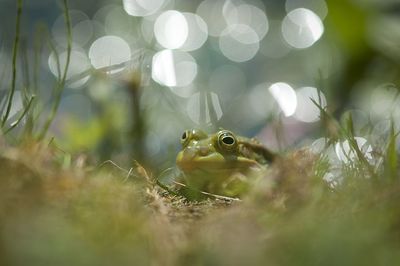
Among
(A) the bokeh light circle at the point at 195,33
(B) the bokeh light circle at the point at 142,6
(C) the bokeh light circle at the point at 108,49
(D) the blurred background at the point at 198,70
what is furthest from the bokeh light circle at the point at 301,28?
(C) the bokeh light circle at the point at 108,49

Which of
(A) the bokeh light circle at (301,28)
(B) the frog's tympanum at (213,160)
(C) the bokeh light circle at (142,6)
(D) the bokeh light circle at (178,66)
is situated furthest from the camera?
(C) the bokeh light circle at (142,6)

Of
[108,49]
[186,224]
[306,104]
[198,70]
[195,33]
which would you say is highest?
[186,224]

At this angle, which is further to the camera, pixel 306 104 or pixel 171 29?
pixel 171 29

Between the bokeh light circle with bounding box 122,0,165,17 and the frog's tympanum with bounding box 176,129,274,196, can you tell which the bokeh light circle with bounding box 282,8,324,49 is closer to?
the bokeh light circle with bounding box 122,0,165,17

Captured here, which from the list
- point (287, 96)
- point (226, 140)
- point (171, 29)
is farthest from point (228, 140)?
point (171, 29)

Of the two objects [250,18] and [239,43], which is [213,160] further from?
[250,18]

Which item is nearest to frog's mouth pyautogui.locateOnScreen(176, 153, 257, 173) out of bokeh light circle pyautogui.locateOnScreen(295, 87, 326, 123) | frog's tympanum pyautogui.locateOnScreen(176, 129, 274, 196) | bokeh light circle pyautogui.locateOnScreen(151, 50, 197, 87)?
frog's tympanum pyautogui.locateOnScreen(176, 129, 274, 196)

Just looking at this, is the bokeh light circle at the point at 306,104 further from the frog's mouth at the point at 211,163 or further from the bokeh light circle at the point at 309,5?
the frog's mouth at the point at 211,163
